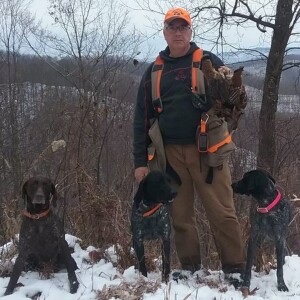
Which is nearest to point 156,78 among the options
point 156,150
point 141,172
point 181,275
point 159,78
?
point 159,78

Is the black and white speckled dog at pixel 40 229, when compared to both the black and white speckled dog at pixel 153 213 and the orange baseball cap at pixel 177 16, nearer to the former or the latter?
the black and white speckled dog at pixel 153 213

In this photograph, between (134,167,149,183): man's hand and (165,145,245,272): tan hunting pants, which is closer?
(165,145,245,272): tan hunting pants

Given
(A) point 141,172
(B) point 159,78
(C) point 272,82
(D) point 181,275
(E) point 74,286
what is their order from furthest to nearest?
(C) point 272,82 < (A) point 141,172 < (D) point 181,275 < (B) point 159,78 < (E) point 74,286

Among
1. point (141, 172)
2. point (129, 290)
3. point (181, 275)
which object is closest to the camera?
point (129, 290)

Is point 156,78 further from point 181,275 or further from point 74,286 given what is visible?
point 74,286

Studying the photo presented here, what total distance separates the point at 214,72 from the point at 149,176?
3.40 feet

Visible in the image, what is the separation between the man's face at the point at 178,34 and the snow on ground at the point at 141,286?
201cm

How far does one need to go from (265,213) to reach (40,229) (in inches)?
77.4

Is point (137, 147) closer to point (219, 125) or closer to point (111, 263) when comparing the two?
point (219, 125)

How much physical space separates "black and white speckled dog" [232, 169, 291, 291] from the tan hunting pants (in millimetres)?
167

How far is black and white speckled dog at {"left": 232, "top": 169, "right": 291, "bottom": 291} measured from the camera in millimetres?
4047

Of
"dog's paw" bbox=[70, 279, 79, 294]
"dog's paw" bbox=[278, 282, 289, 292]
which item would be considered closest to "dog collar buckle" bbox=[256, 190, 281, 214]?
"dog's paw" bbox=[278, 282, 289, 292]

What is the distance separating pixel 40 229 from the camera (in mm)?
4152

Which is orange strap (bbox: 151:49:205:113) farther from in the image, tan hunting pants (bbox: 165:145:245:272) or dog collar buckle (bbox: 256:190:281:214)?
dog collar buckle (bbox: 256:190:281:214)
